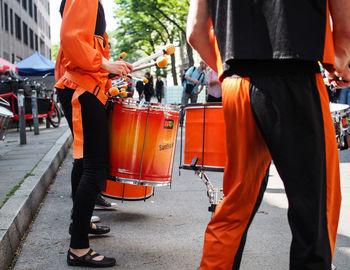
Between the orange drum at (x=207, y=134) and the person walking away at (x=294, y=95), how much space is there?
133 cm

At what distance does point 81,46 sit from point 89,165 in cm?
75

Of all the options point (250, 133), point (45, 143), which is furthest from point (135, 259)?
point (45, 143)

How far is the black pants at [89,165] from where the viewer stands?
275cm

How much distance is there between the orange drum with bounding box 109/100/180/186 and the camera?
3.05 m

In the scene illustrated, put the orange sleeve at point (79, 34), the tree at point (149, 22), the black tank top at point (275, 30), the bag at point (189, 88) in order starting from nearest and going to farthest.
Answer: the black tank top at point (275, 30) → the orange sleeve at point (79, 34) → the bag at point (189, 88) → the tree at point (149, 22)

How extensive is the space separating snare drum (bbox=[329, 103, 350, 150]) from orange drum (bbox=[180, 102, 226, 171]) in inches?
30.0

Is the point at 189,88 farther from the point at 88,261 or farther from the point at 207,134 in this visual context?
the point at 88,261

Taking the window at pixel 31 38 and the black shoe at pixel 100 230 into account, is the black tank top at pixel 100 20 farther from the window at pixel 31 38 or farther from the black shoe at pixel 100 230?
the window at pixel 31 38

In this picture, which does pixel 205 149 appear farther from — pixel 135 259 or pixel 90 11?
pixel 90 11

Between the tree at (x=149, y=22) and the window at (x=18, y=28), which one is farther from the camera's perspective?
the window at (x=18, y=28)

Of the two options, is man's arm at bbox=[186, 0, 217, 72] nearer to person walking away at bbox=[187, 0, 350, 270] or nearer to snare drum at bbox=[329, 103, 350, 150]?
person walking away at bbox=[187, 0, 350, 270]

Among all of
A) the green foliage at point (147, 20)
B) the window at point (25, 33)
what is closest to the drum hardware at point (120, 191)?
the green foliage at point (147, 20)

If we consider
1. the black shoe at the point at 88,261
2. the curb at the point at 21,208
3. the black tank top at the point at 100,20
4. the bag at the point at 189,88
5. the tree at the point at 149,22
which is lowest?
the black shoe at the point at 88,261

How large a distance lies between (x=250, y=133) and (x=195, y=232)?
6.62 feet
